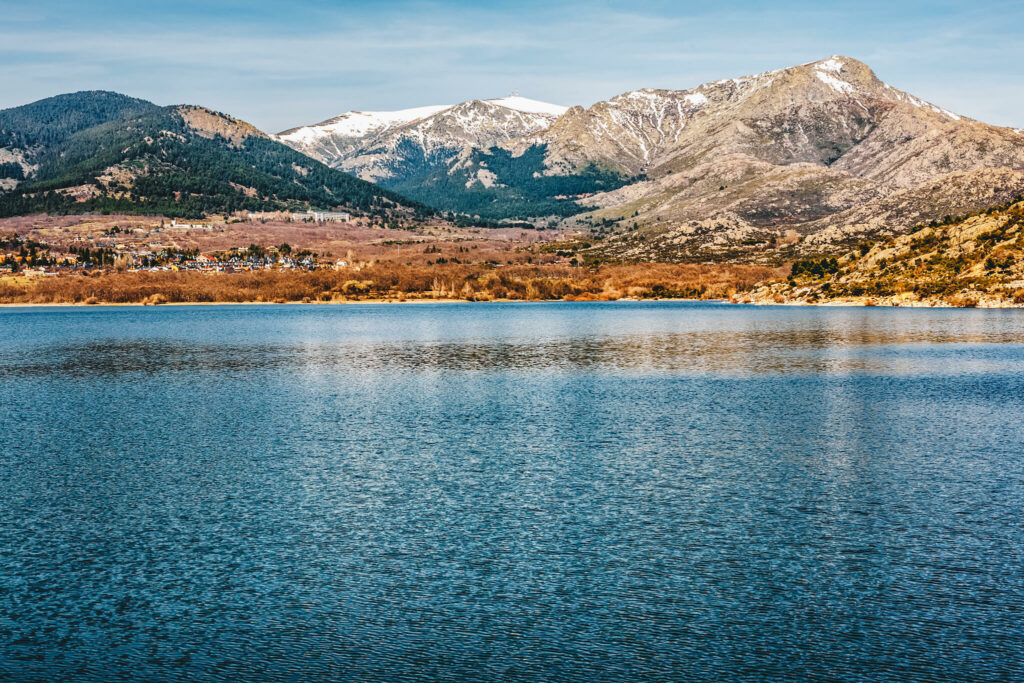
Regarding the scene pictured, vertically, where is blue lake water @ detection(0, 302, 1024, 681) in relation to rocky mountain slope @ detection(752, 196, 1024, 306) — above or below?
below

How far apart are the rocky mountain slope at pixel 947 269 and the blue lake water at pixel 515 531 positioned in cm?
11210

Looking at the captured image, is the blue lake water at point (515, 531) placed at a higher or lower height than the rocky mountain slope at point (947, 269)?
lower

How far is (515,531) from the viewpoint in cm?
2552

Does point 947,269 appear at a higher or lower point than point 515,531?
higher

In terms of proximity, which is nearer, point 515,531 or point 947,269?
point 515,531

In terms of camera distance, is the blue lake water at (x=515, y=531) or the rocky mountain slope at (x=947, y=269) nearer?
the blue lake water at (x=515, y=531)

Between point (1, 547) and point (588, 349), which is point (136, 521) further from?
point (588, 349)

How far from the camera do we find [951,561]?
22.2 metres

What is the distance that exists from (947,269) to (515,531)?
17338 centimetres

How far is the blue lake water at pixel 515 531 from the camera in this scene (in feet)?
56.4

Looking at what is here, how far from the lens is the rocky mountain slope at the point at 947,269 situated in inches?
6294

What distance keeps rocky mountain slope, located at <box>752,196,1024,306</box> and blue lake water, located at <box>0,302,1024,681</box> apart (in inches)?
4414

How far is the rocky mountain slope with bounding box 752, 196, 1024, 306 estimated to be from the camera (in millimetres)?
159875

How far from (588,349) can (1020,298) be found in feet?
345
